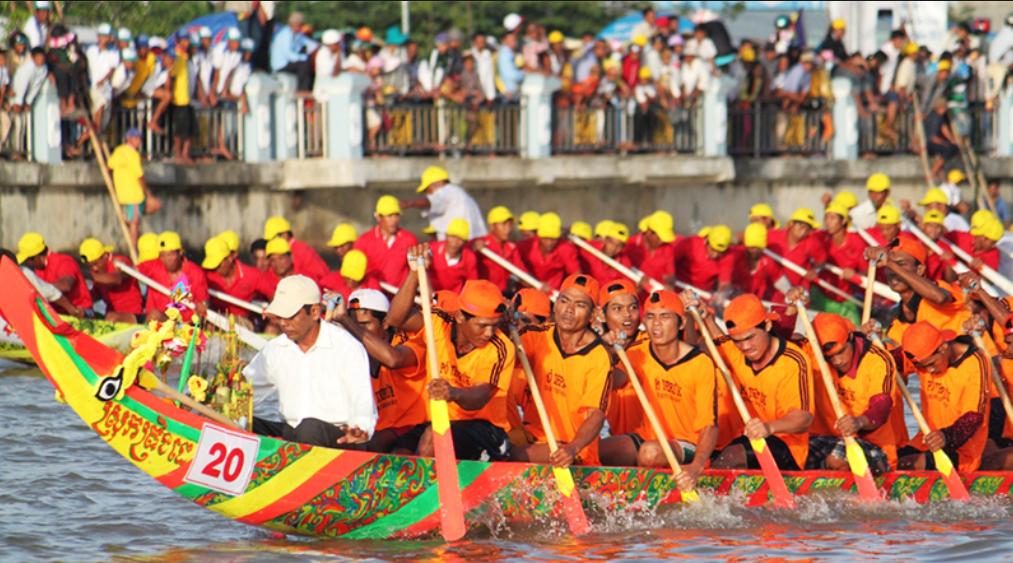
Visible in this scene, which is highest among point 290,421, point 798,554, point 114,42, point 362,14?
point 362,14

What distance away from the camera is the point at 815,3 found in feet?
98.5

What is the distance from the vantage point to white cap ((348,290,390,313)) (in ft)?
29.4

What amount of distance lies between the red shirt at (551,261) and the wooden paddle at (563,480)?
20.4ft

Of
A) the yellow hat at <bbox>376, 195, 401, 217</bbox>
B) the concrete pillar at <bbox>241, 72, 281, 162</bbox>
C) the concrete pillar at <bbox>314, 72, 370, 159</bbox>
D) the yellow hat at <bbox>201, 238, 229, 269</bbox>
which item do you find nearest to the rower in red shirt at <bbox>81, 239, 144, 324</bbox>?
the yellow hat at <bbox>201, 238, 229, 269</bbox>

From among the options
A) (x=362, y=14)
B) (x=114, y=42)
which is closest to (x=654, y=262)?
(x=114, y=42)

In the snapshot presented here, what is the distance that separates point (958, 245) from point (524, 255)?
15.3 ft

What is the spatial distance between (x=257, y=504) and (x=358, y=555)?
620 millimetres

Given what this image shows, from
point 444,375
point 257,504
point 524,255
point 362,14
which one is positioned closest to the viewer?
point 257,504

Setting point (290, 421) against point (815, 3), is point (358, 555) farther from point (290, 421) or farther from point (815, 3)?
point (815, 3)

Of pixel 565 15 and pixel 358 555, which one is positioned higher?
pixel 565 15

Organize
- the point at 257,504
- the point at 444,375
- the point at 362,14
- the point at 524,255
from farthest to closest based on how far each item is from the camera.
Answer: the point at 362,14
the point at 524,255
the point at 444,375
the point at 257,504

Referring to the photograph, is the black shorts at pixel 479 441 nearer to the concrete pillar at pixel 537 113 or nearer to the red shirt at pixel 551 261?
the red shirt at pixel 551 261

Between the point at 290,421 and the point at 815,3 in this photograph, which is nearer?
the point at 290,421

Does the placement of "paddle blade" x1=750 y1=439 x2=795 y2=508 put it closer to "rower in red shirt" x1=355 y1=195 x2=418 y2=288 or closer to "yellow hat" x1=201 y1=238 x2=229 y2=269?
"rower in red shirt" x1=355 y1=195 x2=418 y2=288
